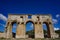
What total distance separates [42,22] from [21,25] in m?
5.81

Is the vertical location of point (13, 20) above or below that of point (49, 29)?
above

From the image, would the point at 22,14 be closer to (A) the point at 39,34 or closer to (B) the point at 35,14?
(B) the point at 35,14

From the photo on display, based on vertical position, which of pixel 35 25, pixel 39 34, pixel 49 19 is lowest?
pixel 39 34

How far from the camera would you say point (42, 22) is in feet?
87.0

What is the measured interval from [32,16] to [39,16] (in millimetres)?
1968

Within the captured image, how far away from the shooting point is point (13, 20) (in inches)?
1063

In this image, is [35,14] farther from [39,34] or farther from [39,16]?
[39,34]

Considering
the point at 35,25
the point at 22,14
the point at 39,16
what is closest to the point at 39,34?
the point at 35,25

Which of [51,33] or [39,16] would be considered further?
[39,16]

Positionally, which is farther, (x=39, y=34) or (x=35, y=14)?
(x=35, y=14)

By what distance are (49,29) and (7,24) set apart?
11.6 metres

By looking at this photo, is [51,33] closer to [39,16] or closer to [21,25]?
[39,16]

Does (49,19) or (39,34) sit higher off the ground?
(49,19)

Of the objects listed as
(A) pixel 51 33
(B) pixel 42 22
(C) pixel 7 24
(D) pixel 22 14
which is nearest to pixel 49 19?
(B) pixel 42 22
